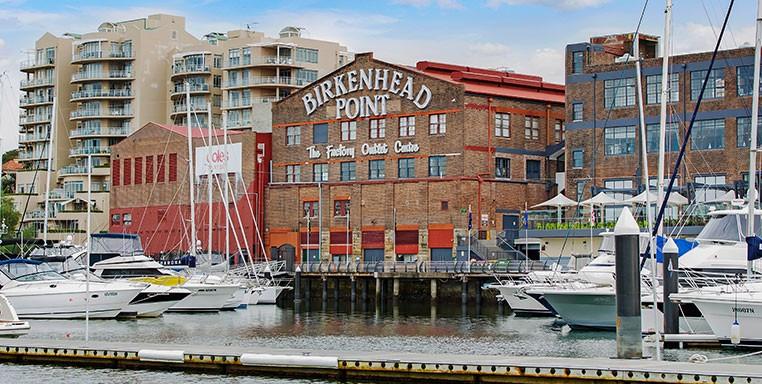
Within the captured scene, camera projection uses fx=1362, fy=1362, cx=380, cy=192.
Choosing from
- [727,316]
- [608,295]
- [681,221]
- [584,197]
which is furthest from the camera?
[584,197]

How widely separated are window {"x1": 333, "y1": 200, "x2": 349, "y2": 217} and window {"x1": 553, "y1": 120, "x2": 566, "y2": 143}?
16.9 m

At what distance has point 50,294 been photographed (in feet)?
211

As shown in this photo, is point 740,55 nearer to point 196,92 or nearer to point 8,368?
point 8,368

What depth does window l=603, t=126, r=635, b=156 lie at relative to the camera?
305 ft

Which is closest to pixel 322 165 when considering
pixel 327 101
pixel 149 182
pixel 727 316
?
pixel 327 101

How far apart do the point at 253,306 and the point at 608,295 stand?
30.9 m

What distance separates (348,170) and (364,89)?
21.3 ft

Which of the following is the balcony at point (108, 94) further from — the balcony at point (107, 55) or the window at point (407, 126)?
the window at point (407, 126)

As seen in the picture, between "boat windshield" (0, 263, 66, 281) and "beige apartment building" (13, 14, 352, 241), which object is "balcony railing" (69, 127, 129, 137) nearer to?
"beige apartment building" (13, 14, 352, 241)

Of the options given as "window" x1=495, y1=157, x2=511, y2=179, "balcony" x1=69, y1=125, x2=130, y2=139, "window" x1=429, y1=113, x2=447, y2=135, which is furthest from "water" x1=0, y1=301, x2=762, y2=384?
"balcony" x1=69, y1=125, x2=130, y2=139

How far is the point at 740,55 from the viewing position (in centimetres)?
8669

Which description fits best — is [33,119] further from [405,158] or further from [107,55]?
[405,158]

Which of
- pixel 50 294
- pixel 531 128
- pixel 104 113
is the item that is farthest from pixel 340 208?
pixel 104 113

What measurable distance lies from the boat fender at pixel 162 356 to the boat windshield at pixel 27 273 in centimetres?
2702
